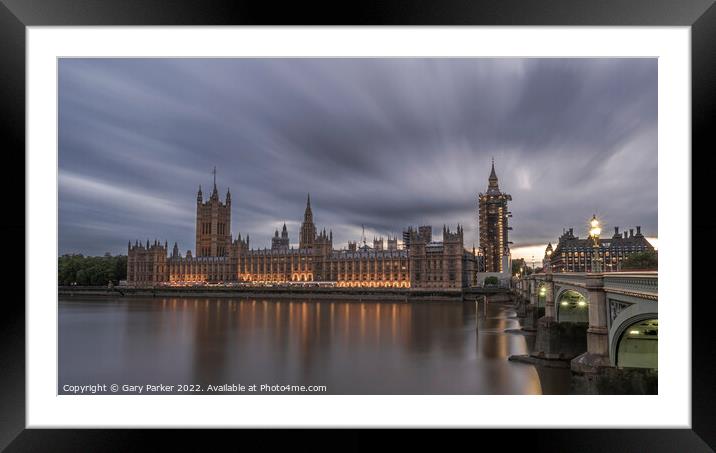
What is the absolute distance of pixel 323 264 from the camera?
51281 mm

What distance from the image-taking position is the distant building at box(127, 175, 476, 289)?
47625 millimetres

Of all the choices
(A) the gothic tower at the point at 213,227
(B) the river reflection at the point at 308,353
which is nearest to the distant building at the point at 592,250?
(B) the river reflection at the point at 308,353

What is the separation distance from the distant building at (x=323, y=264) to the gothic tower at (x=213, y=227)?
6.35 meters

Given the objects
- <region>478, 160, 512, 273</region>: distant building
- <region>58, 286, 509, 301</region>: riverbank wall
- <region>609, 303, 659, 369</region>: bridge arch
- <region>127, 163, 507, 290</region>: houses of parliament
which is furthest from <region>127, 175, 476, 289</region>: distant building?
<region>478, 160, 512, 273</region>: distant building

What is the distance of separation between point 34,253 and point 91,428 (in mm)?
2017

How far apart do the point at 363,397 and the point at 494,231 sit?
A: 102 meters

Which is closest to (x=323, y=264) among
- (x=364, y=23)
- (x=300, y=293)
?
(x=300, y=293)

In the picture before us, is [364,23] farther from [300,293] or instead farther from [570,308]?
[300,293]

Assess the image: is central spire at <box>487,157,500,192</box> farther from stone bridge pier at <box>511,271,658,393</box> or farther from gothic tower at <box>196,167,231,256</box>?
stone bridge pier at <box>511,271,658,393</box>

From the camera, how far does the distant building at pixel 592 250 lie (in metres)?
46.4

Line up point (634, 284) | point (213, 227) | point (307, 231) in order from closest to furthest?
point (634, 284), point (307, 231), point (213, 227)

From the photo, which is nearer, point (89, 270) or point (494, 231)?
point (89, 270)

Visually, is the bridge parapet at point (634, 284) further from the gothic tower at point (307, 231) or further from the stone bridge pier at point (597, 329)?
the gothic tower at point (307, 231)

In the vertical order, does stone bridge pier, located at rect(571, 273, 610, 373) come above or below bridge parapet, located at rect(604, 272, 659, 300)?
below
